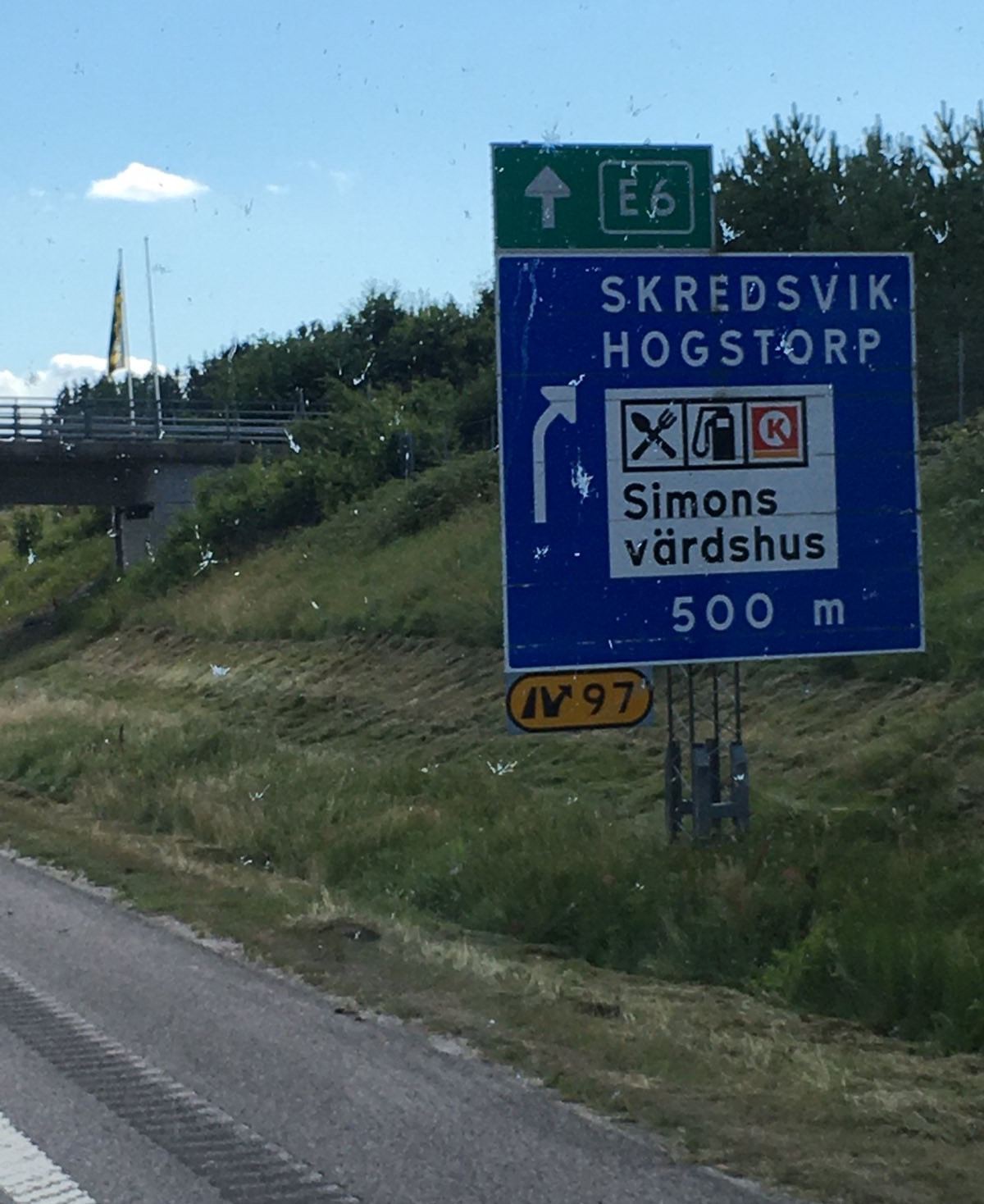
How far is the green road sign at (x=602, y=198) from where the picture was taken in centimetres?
1242

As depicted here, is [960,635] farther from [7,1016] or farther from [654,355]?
[7,1016]

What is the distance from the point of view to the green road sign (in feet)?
40.8

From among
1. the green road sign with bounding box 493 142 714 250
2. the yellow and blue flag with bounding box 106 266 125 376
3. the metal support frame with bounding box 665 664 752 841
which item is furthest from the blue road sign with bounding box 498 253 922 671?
the yellow and blue flag with bounding box 106 266 125 376

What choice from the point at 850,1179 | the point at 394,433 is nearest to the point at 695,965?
the point at 850,1179

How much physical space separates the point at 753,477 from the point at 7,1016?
20.6 feet

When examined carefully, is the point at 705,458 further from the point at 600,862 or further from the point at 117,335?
the point at 117,335

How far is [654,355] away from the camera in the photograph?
40.7ft

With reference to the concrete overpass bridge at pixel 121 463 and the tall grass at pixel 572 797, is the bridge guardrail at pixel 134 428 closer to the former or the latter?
the concrete overpass bridge at pixel 121 463

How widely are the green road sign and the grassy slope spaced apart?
171 inches

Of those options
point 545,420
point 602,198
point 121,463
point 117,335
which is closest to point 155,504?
point 121,463

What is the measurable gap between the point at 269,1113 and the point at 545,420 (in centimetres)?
632

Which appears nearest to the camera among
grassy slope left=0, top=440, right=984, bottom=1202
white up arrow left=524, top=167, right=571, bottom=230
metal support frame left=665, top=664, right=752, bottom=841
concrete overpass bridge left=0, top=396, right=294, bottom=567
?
grassy slope left=0, top=440, right=984, bottom=1202

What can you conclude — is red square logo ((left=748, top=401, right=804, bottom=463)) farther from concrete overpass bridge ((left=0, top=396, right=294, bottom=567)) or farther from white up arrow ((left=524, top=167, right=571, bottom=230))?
concrete overpass bridge ((left=0, top=396, right=294, bottom=567))

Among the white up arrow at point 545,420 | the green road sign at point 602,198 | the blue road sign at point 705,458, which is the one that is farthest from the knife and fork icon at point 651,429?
the green road sign at point 602,198
